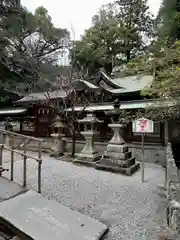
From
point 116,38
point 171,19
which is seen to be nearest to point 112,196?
point 171,19

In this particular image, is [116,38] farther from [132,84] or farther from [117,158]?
[117,158]

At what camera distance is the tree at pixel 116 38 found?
2141 centimetres

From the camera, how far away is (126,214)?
13.2 ft

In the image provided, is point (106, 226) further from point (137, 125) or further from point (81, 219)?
point (137, 125)

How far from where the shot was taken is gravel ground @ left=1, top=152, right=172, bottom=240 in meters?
3.53

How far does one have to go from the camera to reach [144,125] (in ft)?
20.9

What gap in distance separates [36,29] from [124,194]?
63.6 ft

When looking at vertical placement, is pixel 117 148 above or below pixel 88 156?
above

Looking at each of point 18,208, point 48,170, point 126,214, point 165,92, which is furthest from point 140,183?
point 18,208

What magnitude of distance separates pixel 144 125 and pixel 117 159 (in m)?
1.75

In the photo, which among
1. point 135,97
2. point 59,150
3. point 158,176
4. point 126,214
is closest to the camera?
point 126,214

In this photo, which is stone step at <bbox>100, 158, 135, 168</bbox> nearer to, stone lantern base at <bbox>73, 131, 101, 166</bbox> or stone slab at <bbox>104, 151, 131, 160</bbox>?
stone slab at <bbox>104, 151, 131, 160</bbox>

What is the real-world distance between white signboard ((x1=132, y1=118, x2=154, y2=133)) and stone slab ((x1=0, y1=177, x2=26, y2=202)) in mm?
3947

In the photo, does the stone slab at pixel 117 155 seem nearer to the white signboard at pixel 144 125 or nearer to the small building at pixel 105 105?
the white signboard at pixel 144 125
